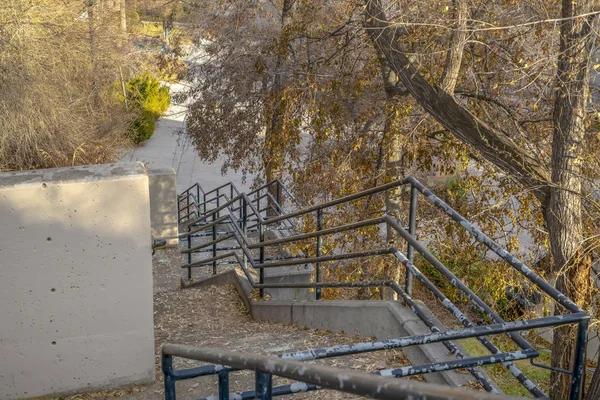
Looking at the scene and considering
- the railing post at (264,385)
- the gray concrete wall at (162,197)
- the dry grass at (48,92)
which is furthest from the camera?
the dry grass at (48,92)

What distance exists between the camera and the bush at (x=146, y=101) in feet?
82.6

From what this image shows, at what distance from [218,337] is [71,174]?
7.90ft

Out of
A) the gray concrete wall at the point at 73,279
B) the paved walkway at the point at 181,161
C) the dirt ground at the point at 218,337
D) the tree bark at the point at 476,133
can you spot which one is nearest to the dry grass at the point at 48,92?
the dirt ground at the point at 218,337

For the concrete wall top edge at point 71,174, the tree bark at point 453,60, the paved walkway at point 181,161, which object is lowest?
the paved walkway at point 181,161

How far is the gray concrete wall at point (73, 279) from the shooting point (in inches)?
170

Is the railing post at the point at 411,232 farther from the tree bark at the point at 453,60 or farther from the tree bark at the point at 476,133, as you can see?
the tree bark at the point at 453,60

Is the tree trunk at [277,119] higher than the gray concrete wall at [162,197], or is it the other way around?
the tree trunk at [277,119]

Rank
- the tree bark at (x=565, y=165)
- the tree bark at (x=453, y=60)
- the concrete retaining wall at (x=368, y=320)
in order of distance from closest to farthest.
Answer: the concrete retaining wall at (x=368, y=320) < the tree bark at (x=565, y=165) < the tree bark at (x=453, y=60)

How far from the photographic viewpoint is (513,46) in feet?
33.5

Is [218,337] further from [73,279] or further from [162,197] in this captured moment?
[162,197]

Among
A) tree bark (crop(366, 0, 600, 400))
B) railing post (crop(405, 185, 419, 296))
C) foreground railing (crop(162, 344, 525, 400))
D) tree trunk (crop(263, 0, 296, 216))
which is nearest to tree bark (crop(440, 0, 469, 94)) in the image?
tree bark (crop(366, 0, 600, 400))

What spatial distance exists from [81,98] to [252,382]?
1236 centimetres

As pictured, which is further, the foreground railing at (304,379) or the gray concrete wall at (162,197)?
the gray concrete wall at (162,197)

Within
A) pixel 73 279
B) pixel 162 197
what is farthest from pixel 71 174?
pixel 162 197
